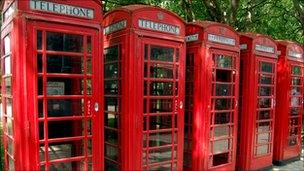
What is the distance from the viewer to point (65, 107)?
429 cm

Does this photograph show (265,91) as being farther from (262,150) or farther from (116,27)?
(116,27)

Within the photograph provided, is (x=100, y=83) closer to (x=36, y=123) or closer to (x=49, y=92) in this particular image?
(x=49, y=92)

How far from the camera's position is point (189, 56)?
5910 mm

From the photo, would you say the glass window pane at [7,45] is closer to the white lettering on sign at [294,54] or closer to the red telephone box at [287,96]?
the red telephone box at [287,96]

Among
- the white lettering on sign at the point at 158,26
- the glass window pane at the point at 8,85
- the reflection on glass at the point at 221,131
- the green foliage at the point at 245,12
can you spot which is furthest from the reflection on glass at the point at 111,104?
the green foliage at the point at 245,12

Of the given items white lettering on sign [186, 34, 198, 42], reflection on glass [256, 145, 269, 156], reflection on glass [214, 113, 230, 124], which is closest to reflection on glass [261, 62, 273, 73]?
reflection on glass [214, 113, 230, 124]

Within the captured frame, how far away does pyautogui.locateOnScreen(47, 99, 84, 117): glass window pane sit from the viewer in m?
4.14

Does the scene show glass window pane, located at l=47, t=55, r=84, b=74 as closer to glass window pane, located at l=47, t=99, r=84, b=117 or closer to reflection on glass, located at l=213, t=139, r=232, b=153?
glass window pane, located at l=47, t=99, r=84, b=117

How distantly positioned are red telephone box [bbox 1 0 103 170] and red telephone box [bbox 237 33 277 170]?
343 centimetres

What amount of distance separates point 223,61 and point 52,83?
3125 millimetres

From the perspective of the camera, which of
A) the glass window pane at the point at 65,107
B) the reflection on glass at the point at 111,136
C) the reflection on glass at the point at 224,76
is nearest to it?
the glass window pane at the point at 65,107

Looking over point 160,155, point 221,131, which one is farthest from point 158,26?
point 221,131

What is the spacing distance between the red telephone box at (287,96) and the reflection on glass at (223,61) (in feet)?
7.17

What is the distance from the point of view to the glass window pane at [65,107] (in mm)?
4141
